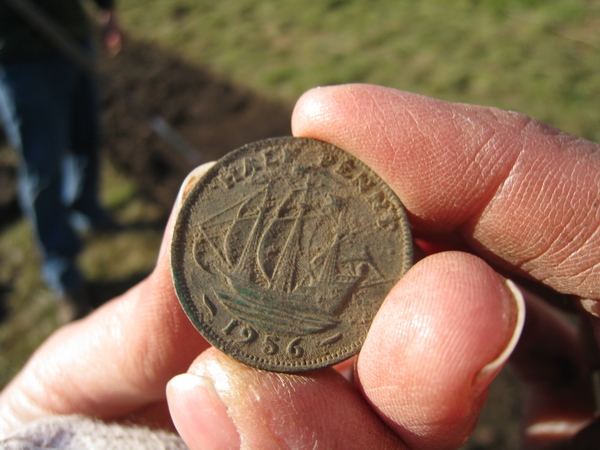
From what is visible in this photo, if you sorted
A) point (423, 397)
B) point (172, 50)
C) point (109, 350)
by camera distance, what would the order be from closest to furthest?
point (423, 397), point (109, 350), point (172, 50)

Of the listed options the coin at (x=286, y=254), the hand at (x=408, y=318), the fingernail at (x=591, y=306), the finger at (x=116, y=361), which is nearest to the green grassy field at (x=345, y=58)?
the finger at (x=116, y=361)

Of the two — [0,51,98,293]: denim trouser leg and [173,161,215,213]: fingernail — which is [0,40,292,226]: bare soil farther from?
[173,161,215,213]: fingernail

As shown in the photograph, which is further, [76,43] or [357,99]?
[76,43]

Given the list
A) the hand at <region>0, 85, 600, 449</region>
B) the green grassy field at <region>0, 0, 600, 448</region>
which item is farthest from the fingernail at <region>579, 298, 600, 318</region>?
the green grassy field at <region>0, 0, 600, 448</region>

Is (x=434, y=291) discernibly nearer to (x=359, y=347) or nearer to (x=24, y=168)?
(x=359, y=347)

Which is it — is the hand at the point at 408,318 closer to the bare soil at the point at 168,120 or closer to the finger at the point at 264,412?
the finger at the point at 264,412

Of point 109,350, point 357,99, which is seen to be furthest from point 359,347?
point 109,350

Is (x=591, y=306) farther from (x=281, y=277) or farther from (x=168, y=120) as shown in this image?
(x=168, y=120)
